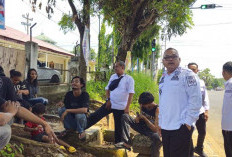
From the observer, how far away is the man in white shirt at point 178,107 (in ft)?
8.97

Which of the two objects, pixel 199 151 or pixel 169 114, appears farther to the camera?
pixel 199 151

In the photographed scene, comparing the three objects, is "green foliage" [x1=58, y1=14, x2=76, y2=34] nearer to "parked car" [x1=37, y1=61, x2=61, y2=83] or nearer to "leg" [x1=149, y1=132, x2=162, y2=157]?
"parked car" [x1=37, y1=61, x2=61, y2=83]

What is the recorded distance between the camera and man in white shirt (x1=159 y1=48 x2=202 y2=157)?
273 centimetres

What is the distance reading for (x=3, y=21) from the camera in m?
5.61

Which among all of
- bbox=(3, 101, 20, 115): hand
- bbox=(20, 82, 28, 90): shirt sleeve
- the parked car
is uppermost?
the parked car

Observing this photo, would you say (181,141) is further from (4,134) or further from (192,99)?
(4,134)

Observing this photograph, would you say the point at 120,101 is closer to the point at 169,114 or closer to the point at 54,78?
the point at 169,114

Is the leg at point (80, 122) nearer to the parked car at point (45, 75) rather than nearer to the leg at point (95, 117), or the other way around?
the leg at point (95, 117)

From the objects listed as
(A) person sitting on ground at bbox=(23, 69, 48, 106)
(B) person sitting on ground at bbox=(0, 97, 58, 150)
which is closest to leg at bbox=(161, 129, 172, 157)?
(B) person sitting on ground at bbox=(0, 97, 58, 150)

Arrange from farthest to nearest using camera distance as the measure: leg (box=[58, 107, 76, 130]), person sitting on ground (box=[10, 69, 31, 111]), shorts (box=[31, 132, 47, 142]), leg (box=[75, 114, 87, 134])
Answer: person sitting on ground (box=[10, 69, 31, 111]), leg (box=[58, 107, 76, 130]), leg (box=[75, 114, 87, 134]), shorts (box=[31, 132, 47, 142])

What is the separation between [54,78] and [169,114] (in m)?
8.56

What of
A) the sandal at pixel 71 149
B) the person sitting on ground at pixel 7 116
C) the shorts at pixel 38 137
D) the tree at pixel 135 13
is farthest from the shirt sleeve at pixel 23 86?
the tree at pixel 135 13

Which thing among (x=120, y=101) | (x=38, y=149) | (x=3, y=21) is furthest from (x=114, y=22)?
(x=38, y=149)

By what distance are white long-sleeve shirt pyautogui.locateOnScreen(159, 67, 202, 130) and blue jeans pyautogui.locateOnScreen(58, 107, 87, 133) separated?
1.91 metres
